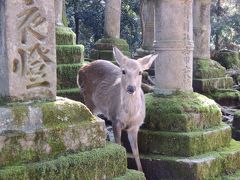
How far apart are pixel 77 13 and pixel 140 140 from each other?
49.8 ft

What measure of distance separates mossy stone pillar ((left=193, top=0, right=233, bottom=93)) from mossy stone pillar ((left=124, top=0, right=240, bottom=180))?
168 inches

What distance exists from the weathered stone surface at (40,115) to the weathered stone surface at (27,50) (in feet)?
0.37

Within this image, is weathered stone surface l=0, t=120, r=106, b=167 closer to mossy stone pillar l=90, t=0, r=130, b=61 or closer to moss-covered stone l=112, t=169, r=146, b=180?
moss-covered stone l=112, t=169, r=146, b=180

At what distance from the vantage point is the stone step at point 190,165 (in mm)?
5539

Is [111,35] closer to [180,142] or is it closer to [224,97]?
[224,97]

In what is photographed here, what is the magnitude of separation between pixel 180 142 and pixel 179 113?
0.41 m

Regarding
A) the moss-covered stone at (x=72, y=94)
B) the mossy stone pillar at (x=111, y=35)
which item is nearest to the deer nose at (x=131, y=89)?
the moss-covered stone at (x=72, y=94)

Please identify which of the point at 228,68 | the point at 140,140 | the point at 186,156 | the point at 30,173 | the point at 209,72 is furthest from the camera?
the point at 228,68

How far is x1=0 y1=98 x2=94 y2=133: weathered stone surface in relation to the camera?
12.9ft

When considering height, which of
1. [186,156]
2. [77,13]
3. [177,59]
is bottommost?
[186,156]

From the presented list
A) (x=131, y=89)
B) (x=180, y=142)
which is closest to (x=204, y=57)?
(x=180, y=142)

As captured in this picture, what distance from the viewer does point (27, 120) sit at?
3994 millimetres

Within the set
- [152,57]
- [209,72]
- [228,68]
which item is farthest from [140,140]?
[228,68]

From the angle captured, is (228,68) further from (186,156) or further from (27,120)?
(27,120)
